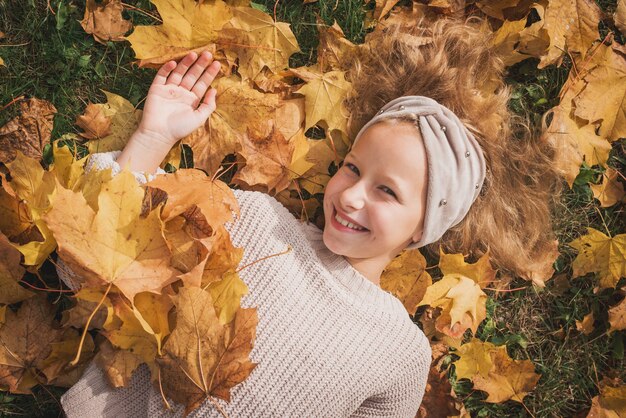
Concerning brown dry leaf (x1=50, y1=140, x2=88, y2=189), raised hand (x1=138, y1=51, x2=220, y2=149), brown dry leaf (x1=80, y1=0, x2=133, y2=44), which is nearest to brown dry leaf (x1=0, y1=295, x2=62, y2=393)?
brown dry leaf (x1=50, y1=140, x2=88, y2=189)

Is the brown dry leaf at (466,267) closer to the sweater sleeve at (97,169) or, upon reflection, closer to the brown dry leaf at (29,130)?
the sweater sleeve at (97,169)

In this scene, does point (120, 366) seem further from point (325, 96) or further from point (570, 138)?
point (570, 138)

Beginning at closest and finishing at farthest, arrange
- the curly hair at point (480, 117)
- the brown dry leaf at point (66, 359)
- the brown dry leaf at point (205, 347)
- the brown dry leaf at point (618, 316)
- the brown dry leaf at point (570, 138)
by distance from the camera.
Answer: the brown dry leaf at point (205, 347), the brown dry leaf at point (66, 359), the curly hair at point (480, 117), the brown dry leaf at point (570, 138), the brown dry leaf at point (618, 316)

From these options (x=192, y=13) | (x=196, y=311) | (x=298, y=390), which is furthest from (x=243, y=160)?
(x=298, y=390)

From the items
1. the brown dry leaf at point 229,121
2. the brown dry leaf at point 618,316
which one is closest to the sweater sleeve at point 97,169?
the brown dry leaf at point 229,121

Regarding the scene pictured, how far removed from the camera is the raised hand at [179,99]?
82.4 inches

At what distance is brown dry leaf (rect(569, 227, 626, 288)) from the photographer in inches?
92.3

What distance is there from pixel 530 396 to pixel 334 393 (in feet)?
3.36

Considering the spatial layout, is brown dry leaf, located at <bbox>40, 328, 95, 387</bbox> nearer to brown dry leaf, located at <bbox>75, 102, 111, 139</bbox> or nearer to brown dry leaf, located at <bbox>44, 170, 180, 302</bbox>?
brown dry leaf, located at <bbox>44, 170, 180, 302</bbox>

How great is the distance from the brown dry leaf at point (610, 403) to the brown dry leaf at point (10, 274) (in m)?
2.33

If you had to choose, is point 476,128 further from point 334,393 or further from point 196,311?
point 196,311

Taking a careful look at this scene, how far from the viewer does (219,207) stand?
1812 mm

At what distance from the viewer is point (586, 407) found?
243cm

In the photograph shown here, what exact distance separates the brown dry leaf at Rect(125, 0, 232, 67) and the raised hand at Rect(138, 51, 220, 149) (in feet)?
0.13
